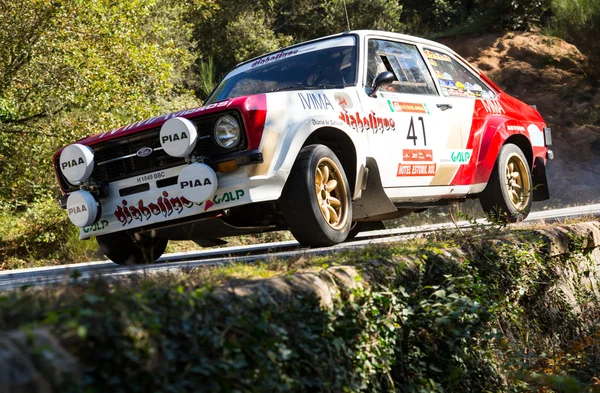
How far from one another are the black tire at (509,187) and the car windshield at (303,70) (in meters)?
2.03

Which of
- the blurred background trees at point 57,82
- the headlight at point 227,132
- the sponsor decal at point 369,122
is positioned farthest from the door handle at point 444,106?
the blurred background trees at point 57,82

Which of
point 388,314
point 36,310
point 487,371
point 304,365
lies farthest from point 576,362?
point 36,310

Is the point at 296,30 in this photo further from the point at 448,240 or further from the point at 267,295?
the point at 267,295

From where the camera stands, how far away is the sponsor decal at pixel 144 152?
5.33 m

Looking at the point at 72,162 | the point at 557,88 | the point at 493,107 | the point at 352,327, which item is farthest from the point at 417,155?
the point at 557,88

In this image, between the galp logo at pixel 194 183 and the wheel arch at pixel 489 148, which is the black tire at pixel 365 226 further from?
the galp logo at pixel 194 183

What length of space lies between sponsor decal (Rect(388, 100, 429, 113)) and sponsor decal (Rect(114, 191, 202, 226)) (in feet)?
6.75

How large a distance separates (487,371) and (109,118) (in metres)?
8.87

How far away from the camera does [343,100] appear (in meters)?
5.80

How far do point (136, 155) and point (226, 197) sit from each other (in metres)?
0.85

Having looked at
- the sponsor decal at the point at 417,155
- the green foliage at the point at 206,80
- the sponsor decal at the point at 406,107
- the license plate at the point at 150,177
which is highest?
the green foliage at the point at 206,80

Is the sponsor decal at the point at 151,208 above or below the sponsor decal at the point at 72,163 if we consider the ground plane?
below

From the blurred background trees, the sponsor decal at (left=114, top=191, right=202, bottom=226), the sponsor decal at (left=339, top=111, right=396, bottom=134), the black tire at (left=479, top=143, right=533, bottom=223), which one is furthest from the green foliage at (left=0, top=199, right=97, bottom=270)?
the sponsor decal at (left=339, top=111, right=396, bottom=134)

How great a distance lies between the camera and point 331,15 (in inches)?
922
